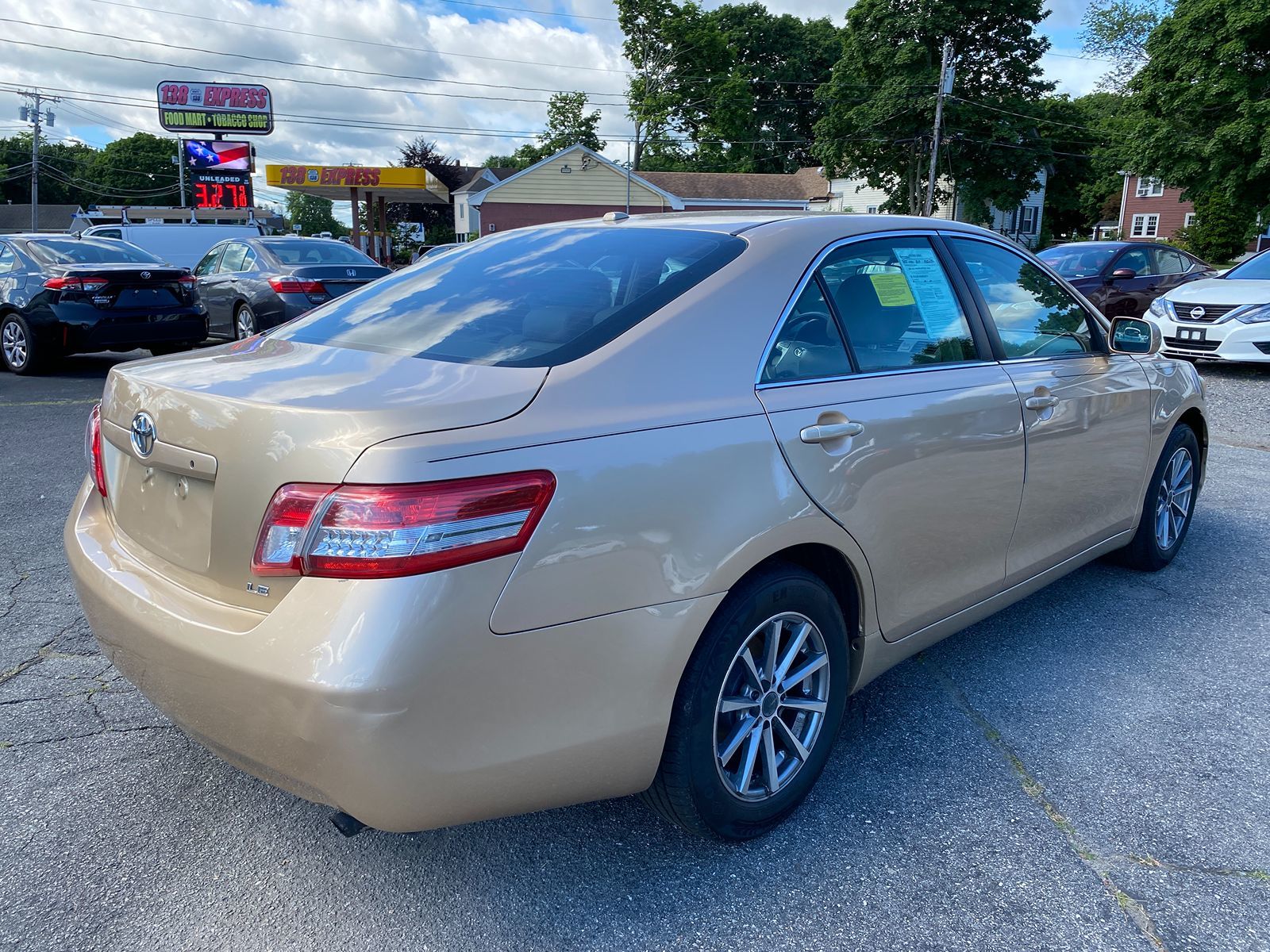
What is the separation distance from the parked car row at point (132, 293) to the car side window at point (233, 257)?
0.11ft

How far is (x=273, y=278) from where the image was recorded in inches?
449

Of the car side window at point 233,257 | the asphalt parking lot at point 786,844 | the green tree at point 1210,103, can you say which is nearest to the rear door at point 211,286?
the car side window at point 233,257

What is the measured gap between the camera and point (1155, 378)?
4168mm

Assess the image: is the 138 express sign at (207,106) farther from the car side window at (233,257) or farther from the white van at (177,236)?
the car side window at (233,257)

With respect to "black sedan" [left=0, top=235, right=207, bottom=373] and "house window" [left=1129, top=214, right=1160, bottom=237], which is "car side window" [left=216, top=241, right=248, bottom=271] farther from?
"house window" [left=1129, top=214, right=1160, bottom=237]

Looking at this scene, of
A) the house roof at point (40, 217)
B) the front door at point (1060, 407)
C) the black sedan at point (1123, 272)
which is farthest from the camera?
the house roof at point (40, 217)

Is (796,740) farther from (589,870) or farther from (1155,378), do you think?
(1155,378)

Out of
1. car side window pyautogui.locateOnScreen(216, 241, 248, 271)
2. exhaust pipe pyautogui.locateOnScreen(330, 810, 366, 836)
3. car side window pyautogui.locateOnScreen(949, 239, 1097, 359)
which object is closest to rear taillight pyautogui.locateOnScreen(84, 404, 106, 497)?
exhaust pipe pyautogui.locateOnScreen(330, 810, 366, 836)

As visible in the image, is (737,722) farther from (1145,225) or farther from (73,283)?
(1145,225)

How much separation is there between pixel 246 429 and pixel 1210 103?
1391 inches

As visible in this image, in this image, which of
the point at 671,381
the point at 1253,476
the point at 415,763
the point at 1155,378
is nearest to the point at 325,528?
the point at 415,763

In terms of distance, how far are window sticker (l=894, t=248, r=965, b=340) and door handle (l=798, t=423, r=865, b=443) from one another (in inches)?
26.8

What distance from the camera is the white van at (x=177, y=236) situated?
70.2 ft

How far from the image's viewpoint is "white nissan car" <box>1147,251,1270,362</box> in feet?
35.0
